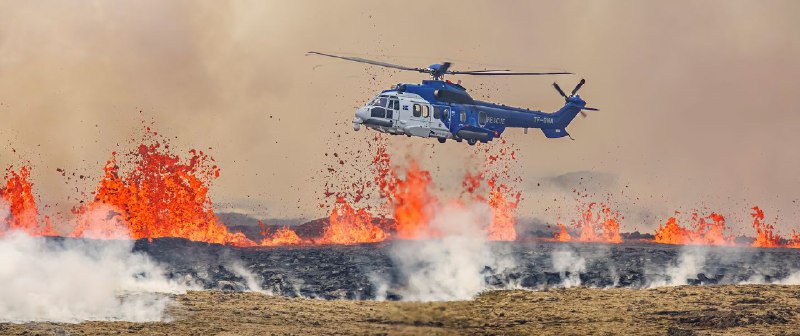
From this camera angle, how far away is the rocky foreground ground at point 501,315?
36.7 metres

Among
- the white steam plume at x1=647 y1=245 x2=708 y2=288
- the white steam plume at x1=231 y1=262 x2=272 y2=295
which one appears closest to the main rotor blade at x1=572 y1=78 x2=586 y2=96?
the white steam plume at x1=647 y1=245 x2=708 y2=288

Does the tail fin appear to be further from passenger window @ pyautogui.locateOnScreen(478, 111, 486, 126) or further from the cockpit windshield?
the cockpit windshield

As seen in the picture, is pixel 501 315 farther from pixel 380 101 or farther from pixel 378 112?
pixel 380 101

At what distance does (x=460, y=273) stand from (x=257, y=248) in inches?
944

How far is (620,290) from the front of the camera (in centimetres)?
4956

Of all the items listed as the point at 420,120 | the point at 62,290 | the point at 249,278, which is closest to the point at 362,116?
the point at 420,120

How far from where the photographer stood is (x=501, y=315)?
42438 mm

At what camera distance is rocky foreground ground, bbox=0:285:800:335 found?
36.7 meters

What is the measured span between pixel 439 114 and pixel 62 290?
23933 millimetres

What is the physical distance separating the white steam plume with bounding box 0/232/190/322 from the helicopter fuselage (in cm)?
1481

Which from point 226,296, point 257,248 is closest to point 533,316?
point 226,296

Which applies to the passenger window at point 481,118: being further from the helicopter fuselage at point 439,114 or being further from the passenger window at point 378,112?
the passenger window at point 378,112

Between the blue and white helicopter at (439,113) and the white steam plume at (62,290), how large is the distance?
49.4 feet

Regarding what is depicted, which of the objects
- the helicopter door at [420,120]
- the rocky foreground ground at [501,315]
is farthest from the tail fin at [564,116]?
the rocky foreground ground at [501,315]
